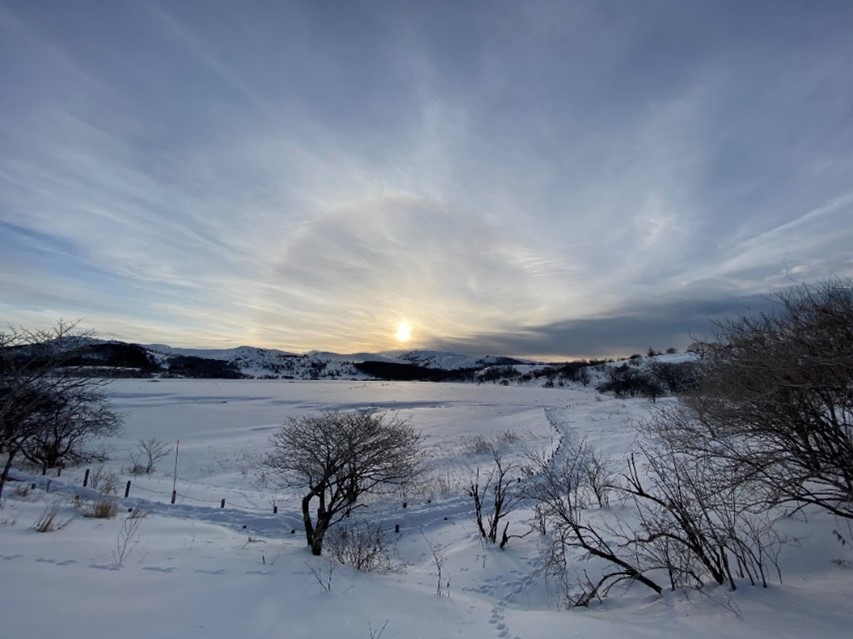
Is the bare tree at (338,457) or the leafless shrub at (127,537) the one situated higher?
the bare tree at (338,457)

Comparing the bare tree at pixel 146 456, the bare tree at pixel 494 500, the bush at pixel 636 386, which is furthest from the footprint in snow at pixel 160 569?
the bush at pixel 636 386

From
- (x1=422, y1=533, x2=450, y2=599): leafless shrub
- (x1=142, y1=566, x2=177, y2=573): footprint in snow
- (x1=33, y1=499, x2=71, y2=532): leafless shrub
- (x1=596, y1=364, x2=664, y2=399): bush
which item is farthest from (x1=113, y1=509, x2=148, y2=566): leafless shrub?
(x1=596, y1=364, x2=664, y2=399): bush

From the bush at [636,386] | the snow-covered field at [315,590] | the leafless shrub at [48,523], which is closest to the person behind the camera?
the snow-covered field at [315,590]

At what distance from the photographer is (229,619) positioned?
550cm

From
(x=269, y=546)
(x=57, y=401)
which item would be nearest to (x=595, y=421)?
(x=269, y=546)

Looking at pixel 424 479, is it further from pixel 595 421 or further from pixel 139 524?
pixel 595 421

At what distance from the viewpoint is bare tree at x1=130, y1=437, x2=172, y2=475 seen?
20719 mm

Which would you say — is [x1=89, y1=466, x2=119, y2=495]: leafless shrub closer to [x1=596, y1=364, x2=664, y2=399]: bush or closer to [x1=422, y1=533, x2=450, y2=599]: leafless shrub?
[x1=422, y1=533, x2=450, y2=599]: leafless shrub

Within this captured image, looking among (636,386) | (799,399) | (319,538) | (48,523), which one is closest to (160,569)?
(48,523)

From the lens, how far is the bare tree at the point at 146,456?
20.7 m

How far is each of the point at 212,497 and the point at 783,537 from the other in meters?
17.3

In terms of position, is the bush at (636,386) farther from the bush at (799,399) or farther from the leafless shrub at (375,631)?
the leafless shrub at (375,631)

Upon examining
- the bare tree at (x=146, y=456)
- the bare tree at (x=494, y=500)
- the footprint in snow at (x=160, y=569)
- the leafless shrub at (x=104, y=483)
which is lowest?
the bare tree at (x=146, y=456)

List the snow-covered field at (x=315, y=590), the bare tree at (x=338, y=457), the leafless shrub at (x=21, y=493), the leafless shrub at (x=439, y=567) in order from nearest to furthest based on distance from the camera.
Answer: the snow-covered field at (x=315, y=590), the leafless shrub at (x=439, y=567), the bare tree at (x=338, y=457), the leafless shrub at (x=21, y=493)
